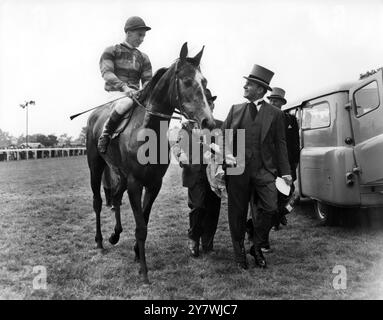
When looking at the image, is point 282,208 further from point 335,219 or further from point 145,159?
point 145,159

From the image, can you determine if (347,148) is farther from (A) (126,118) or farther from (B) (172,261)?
(A) (126,118)

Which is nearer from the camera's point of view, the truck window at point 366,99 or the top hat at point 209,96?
the top hat at point 209,96

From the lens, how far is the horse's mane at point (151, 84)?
185 inches

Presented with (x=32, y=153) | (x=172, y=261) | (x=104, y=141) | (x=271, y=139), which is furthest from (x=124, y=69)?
(x=32, y=153)

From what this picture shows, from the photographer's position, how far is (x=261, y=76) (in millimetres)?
4871

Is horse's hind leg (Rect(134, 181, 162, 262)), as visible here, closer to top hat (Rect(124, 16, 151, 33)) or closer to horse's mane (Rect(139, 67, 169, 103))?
horse's mane (Rect(139, 67, 169, 103))

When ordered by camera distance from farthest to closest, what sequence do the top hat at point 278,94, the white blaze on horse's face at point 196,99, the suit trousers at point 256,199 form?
1. the top hat at point 278,94
2. the suit trousers at point 256,199
3. the white blaze on horse's face at point 196,99

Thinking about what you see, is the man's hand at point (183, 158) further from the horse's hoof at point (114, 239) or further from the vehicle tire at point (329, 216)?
the vehicle tire at point (329, 216)

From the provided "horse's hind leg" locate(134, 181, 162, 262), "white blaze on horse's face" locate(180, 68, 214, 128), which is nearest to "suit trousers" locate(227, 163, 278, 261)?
"horse's hind leg" locate(134, 181, 162, 262)

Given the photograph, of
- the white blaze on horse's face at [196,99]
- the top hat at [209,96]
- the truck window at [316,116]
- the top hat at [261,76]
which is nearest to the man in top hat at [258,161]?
the top hat at [261,76]

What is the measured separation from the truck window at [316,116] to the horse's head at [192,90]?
3469 mm
